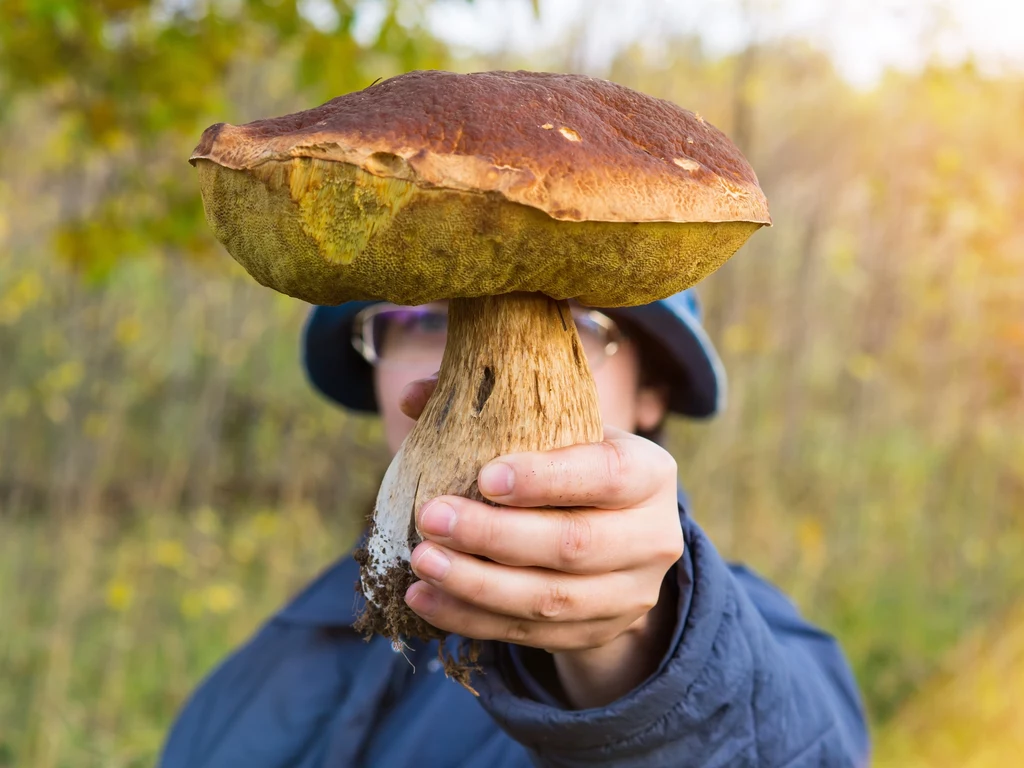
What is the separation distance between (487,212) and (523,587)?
269mm

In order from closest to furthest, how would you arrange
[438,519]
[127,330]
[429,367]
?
[438,519] < [429,367] < [127,330]

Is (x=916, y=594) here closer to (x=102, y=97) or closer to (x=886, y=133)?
(x=886, y=133)

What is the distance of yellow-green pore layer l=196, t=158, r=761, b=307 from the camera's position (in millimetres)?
487

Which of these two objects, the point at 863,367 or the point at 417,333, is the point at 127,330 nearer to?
the point at 417,333

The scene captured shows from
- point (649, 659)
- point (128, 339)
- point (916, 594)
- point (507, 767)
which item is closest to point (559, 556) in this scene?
point (649, 659)

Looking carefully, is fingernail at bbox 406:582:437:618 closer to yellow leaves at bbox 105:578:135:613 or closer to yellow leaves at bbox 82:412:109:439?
yellow leaves at bbox 105:578:135:613

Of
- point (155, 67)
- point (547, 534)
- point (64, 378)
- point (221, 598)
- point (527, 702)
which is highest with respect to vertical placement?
point (155, 67)

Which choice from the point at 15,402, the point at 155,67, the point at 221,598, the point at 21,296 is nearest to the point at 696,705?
the point at 155,67

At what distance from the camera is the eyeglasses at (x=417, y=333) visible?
45.2 inches

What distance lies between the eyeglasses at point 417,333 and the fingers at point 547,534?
54 cm

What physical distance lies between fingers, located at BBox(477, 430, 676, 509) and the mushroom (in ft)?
0.10

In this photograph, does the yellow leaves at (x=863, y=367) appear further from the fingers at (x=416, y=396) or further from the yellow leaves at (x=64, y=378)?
the yellow leaves at (x=64, y=378)

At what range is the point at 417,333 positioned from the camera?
1.23m

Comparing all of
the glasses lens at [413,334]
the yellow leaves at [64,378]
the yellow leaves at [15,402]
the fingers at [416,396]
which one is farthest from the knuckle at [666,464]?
the yellow leaves at [15,402]
